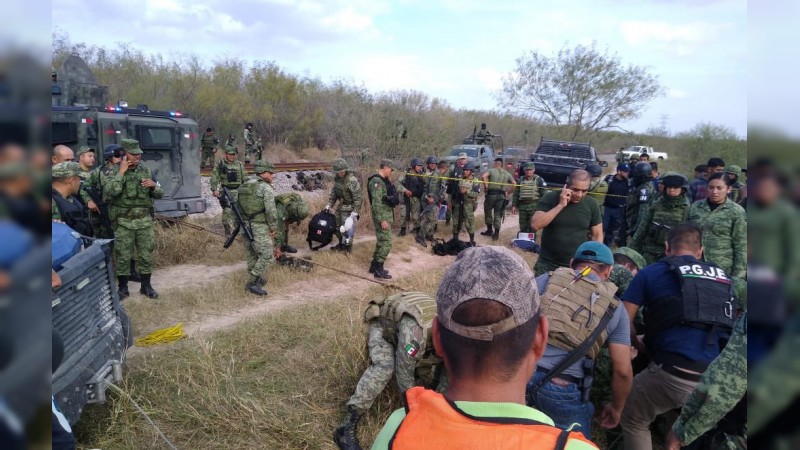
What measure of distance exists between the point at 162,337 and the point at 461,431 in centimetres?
413

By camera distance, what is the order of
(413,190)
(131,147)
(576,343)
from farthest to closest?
1. (413,190)
2. (131,147)
3. (576,343)

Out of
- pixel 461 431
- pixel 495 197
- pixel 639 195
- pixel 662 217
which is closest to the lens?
pixel 461 431

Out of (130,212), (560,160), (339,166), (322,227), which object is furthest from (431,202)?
(560,160)

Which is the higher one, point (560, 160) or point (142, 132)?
point (142, 132)

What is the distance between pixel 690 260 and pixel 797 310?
240 cm

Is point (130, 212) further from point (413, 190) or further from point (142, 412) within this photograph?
point (413, 190)

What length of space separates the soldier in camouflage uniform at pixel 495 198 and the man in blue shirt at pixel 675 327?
22.7ft

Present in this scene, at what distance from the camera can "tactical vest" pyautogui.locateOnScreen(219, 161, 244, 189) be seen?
320 inches

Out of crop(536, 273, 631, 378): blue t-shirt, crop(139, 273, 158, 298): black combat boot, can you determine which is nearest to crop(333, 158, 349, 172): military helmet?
crop(139, 273, 158, 298): black combat boot

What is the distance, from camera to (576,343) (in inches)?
90.8

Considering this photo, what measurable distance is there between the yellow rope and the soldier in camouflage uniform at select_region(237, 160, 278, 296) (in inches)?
51.9

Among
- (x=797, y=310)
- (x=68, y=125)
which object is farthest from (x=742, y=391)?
(x=68, y=125)

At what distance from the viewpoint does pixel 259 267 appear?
5.83 m

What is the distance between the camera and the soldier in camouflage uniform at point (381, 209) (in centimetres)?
687
